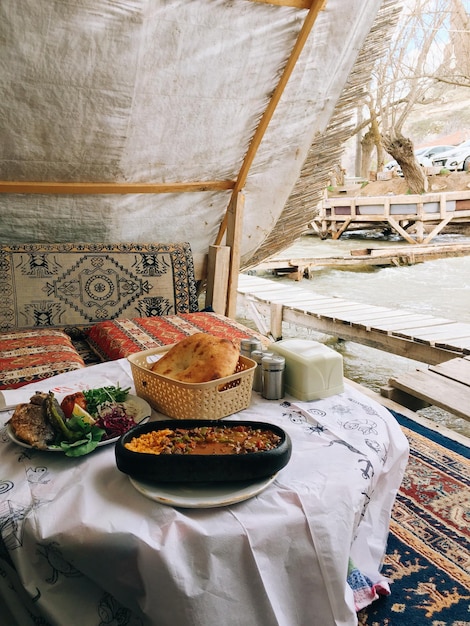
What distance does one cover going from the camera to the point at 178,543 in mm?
958

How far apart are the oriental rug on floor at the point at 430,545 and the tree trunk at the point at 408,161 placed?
12297 millimetres

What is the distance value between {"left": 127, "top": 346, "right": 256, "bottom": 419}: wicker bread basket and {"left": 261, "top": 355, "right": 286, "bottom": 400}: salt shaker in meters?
0.07

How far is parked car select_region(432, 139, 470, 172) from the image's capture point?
14984 millimetres

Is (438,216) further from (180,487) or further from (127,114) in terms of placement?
(180,487)

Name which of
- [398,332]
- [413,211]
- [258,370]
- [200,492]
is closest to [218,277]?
[398,332]

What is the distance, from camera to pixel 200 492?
1.05 metres

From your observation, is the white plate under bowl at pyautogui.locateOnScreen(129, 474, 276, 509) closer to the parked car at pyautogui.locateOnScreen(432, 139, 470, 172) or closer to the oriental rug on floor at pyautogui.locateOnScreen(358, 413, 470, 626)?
the oriental rug on floor at pyautogui.locateOnScreen(358, 413, 470, 626)

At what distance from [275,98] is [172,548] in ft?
9.13

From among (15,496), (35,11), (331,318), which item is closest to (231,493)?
(15,496)

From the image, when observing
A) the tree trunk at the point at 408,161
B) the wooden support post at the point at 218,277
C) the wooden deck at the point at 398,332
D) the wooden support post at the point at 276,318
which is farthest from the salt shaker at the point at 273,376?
the tree trunk at the point at 408,161

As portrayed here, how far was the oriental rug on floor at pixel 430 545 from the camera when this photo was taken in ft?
4.89

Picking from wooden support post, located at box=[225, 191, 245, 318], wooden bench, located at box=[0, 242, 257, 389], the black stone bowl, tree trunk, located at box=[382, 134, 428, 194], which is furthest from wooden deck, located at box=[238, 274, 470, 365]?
tree trunk, located at box=[382, 134, 428, 194]

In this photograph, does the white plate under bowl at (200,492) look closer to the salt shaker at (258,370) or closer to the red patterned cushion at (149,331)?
the salt shaker at (258,370)

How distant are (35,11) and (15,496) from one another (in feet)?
6.63
